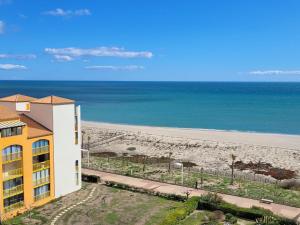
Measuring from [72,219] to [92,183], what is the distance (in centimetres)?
1033

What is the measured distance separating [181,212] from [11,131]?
15606 mm

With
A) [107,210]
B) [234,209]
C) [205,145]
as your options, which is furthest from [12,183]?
[205,145]

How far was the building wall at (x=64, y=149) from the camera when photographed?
36.2m

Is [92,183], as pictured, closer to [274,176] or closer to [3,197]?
[3,197]

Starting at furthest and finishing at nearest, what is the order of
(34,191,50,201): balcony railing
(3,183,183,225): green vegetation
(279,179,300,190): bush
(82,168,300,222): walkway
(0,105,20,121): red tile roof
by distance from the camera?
(279,179,300,190): bush → (34,191,50,201): balcony railing → (82,168,300,222): walkway → (0,105,20,121): red tile roof → (3,183,183,225): green vegetation

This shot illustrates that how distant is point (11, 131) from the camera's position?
31.0 m

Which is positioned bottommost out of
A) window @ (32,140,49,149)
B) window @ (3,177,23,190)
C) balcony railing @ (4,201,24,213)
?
balcony railing @ (4,201,24,213)

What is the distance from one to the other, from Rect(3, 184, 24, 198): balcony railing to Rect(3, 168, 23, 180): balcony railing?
0.99 metres

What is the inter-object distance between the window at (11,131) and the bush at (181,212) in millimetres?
14285

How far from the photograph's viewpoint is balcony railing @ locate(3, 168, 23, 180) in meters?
31.0

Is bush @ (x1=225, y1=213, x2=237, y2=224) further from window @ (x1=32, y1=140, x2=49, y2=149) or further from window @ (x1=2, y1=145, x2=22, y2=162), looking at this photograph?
window @ (x1=2, y1=145, x2=22, y2=162)

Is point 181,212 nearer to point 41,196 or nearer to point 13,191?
point 41,196

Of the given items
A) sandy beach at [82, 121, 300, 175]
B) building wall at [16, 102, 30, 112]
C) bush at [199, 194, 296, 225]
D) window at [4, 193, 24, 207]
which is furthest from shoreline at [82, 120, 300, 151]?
window at [4, 193, 24, 207]

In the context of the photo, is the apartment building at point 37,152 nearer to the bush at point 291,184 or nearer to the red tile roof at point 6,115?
the red tile roof at point 6,115
